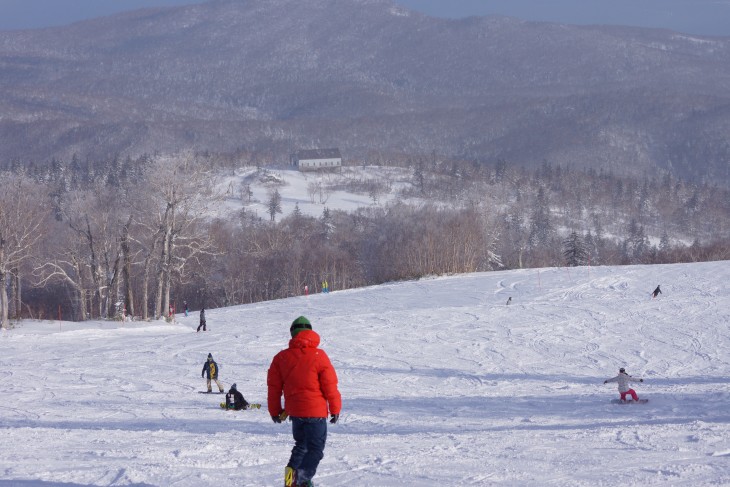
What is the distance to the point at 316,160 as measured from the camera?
166000mm

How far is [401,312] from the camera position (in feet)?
106

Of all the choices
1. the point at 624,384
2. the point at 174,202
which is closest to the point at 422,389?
the point at 624,384

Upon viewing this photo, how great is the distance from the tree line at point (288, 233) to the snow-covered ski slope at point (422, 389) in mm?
6849

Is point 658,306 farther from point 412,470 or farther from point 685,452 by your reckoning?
point 412,470

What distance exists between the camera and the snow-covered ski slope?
9.03 metres

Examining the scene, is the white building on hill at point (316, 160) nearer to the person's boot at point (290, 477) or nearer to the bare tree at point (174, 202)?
the bare tree at point (174, 202)

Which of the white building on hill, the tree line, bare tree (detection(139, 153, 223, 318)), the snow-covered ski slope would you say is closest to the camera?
the snow-covered ski slope

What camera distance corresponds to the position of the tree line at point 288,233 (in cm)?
3922

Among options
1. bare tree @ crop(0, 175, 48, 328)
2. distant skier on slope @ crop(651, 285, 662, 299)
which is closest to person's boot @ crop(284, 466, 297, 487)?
bare tree @ crop(0, 175, 48, 328)

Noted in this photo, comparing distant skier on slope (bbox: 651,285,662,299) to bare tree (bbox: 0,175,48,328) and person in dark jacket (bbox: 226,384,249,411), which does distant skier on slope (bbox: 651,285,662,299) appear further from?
bare tree (bbox: 0,175,48,328)

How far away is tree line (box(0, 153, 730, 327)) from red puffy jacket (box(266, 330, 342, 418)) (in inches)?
1118

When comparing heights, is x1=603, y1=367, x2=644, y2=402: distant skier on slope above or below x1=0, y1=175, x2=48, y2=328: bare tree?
below

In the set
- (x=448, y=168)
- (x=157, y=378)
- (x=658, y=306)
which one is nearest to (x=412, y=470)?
(x=157, y=378)

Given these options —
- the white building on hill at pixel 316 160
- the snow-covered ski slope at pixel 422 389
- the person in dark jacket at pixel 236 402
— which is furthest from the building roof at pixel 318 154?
the person in dark jacket at pixel 236 402
